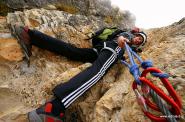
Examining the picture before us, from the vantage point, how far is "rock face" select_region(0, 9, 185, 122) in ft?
18.3

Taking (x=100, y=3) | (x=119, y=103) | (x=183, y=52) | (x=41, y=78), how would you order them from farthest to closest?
(x=100, y=3) → (x=41, y=78) → (x=183, y=52) → (x=119, y=103)

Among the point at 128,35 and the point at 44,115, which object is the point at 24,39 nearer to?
the point at 128,35

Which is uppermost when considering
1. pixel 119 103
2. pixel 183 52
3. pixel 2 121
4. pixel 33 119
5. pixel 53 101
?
→ pixel 183 52

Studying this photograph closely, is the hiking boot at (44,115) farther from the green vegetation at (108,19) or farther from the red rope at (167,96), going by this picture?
the green vegetation at (108,19)

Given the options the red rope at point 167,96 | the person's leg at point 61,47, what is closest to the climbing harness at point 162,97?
the red rope at point 167,96

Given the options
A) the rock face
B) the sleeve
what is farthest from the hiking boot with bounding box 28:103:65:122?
the sleeve

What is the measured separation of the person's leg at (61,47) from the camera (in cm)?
818

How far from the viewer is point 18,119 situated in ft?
Answer: 21.2

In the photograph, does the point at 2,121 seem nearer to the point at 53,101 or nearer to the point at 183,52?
the point at 53,101

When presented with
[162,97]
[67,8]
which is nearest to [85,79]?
[162,97]

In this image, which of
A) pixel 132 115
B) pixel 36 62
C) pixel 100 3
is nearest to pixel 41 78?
pixel 36 62

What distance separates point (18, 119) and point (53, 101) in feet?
3.67

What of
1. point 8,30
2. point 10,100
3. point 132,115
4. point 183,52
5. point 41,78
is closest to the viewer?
point 132,115

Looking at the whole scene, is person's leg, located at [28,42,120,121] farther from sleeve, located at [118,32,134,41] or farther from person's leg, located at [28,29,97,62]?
person's leg, located at [28,29,97,62]
